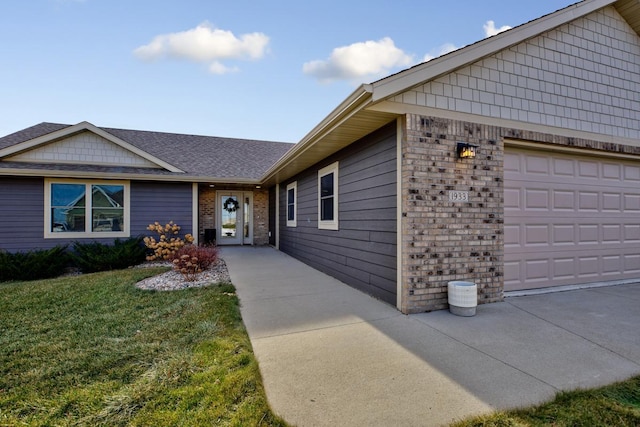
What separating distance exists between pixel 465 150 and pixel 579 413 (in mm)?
3204

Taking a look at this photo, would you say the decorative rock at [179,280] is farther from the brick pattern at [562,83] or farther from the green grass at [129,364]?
the brick pattern at [562,83]

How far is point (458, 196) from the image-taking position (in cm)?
444

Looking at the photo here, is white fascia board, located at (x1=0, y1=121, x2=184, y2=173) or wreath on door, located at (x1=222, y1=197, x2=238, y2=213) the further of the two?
wreath on door, located at (x1=222, y1=197, x2=238, y2=213)

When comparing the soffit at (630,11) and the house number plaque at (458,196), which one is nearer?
the house number plaque at (458,196)

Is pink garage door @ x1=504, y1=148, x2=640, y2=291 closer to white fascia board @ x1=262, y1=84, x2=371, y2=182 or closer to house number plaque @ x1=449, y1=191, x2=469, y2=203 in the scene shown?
house number plaque @ x1=449, y1=191, x2=469, y2=203

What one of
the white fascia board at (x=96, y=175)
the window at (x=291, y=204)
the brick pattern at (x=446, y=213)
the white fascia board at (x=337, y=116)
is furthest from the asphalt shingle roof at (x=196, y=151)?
the brick pattern at (x=446, y=213)

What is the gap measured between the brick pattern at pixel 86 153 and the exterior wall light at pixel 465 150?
31.0ft

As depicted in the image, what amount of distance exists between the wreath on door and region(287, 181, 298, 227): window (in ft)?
→ 11.8

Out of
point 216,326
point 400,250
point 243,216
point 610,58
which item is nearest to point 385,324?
point 400,250

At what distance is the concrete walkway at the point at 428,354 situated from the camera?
2.23m

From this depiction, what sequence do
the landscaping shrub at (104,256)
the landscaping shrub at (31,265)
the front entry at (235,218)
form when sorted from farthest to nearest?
the front entry at (235,218) → the landscaping shrub at (104,256) → the landscaping shrub at (31,265)

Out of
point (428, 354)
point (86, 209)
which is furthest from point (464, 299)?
point (86, 209)

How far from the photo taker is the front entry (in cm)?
1320

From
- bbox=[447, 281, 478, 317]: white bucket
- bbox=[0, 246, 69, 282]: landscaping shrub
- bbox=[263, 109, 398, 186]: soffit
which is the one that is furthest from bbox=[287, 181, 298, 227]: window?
bbox=[0, 246, 69, 282]: landscaping shrub
